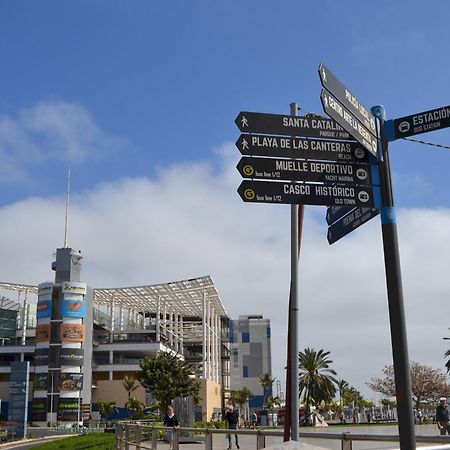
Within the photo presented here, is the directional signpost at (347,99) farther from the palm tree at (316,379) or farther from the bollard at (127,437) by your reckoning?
the palm tree at (316,379)

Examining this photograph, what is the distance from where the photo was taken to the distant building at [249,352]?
126 meters

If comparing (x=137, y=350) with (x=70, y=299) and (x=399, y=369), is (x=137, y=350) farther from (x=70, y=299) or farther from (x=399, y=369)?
(x=399, y=369)

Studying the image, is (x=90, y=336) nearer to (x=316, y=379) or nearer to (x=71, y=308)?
(x=71, y=308)

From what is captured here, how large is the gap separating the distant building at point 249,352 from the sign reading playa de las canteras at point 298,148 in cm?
12119

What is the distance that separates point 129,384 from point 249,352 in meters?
42.4

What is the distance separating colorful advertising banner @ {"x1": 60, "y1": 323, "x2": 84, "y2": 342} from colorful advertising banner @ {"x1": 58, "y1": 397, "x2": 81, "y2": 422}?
7081 mm

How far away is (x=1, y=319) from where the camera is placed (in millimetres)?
111125

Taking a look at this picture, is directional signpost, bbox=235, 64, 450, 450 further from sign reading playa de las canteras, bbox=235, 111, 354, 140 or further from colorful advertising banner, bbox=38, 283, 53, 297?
colorful advertising banner, bbox=38, 283, 53, 297

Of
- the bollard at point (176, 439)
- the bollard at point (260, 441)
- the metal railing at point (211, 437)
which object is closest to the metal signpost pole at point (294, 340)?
the metal railing at point (211, 437)

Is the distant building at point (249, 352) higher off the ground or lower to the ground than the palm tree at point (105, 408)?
higher

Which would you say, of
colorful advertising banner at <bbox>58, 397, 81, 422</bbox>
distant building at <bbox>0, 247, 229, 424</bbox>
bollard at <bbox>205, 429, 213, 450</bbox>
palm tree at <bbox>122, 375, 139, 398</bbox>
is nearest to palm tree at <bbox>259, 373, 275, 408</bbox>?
distant building at <bbox>0, 247, 229, 424</bbox>

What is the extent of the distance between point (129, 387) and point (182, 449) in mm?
79301

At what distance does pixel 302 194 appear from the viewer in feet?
18.6

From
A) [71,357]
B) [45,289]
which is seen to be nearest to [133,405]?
[71,357]
